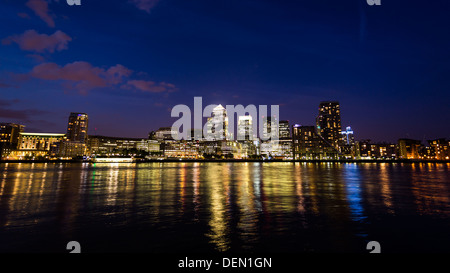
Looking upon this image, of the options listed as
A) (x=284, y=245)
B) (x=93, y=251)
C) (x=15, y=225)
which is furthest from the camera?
(x=15, y=225)

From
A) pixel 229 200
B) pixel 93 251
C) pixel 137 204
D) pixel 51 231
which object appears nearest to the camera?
pixel 93 251

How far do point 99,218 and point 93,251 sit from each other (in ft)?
17.2

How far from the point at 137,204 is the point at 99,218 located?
13.6 ft

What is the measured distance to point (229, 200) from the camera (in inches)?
748

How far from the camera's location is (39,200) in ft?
63.2

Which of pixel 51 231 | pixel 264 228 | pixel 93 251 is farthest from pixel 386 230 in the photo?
pixel 51 231

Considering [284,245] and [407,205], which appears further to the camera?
[407,205]

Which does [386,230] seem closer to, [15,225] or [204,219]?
[204,219]

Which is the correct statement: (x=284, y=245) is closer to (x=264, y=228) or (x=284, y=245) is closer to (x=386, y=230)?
(x=264, y=228)

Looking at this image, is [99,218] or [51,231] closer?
[51,231]

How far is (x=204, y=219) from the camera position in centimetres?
1313
